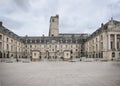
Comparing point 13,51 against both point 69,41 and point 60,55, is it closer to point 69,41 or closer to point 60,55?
point 60,55

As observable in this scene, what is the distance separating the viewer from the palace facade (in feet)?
206

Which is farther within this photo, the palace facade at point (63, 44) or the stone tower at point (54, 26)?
the stone tower at point (54, 26)

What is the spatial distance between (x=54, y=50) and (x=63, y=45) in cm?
577

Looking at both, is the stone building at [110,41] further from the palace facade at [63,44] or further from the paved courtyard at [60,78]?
the paved courtyard at [60,78]

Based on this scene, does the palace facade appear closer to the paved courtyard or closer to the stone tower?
the stone tower

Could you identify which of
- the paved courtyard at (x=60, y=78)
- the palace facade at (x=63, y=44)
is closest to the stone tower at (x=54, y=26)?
the palace facade at (x=63, y=44)

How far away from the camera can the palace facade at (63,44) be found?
62875 mm

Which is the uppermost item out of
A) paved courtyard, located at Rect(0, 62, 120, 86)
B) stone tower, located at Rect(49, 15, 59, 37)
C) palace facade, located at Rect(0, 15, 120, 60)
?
stone tower, located at Rect(49, 15, 59, 37)

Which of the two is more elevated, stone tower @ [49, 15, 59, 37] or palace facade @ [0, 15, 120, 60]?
stone tower @ [49, 15, 59, 37]

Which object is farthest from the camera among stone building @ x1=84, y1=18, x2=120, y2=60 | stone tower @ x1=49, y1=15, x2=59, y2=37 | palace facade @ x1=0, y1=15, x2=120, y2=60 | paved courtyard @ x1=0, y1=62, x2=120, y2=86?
stone tower @ x1=49, y1=15, x2=59, y2=37

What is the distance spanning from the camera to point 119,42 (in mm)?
66125

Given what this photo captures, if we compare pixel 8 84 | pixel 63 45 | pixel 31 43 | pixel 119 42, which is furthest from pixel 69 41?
pixel 8 84

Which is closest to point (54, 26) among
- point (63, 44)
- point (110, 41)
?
point (63, 44)

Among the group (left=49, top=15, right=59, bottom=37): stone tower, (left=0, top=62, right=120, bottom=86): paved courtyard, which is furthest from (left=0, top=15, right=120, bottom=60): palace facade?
(left=0, top=62, right=120, bottom=86): paved courtyard
